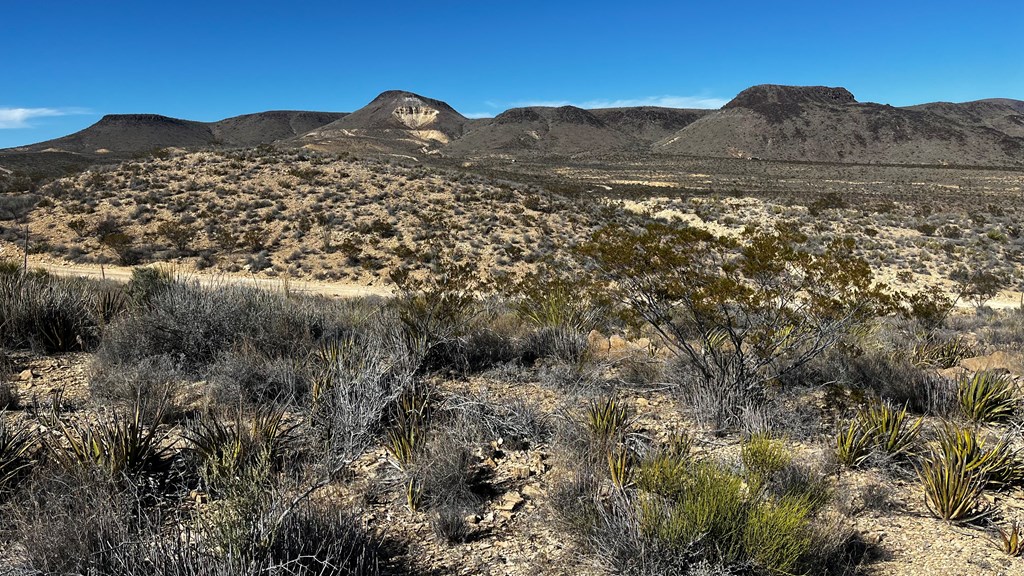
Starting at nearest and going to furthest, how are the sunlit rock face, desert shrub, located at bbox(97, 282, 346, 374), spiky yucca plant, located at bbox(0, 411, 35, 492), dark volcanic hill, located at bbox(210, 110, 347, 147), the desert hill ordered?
spiky yucca plant, located at bbox(0, 411, 35, 492)
desert shrub, located at bbox(97, 282, 346, 374)
dark volcanic hill, located at bbox(210, 110, 347, 147)
the desert hill
the sunlit rock face

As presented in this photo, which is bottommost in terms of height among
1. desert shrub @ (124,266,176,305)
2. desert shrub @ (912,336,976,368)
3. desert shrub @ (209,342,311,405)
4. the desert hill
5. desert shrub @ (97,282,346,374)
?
desert shrub @ (912,336,976,368)

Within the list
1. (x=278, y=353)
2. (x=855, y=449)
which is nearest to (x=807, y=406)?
(x=855, y=449)

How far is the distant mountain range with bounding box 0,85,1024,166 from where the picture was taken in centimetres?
9956

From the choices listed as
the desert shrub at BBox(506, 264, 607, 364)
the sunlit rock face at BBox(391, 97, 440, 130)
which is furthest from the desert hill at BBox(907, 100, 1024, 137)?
the desert shrub at BBox(506, 264, 607, 364)

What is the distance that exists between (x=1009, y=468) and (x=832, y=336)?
1879 mm

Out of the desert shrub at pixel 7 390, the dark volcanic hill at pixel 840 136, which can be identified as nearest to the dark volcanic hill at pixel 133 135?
the dark volcanic hill at pixel 840 136

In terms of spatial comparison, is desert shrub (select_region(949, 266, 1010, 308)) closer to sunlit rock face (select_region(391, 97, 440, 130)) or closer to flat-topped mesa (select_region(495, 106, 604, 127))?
flat-topped mesa (select_region(495, 106, 604, 127))

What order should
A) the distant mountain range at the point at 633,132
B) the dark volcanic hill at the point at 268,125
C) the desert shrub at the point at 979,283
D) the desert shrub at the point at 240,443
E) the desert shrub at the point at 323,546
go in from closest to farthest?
the desert shrub at the point at 323,546
the desert shrub at the point at 240,443
the desert shrub at the point at 979,283
the distant mountain range at the point at 633,132
the dark volcanic hill at the point at 268,125

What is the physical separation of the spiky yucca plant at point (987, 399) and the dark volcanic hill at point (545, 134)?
110 meters

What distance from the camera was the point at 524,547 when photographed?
11.3ft

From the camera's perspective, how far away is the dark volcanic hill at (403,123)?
449ft

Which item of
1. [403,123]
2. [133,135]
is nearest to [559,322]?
→ [403,123]

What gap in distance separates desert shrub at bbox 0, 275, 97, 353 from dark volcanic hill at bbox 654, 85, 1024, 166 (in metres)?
106

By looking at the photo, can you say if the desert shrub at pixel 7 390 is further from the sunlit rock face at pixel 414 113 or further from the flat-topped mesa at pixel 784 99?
the sunlit rock face at pixel 414 113
